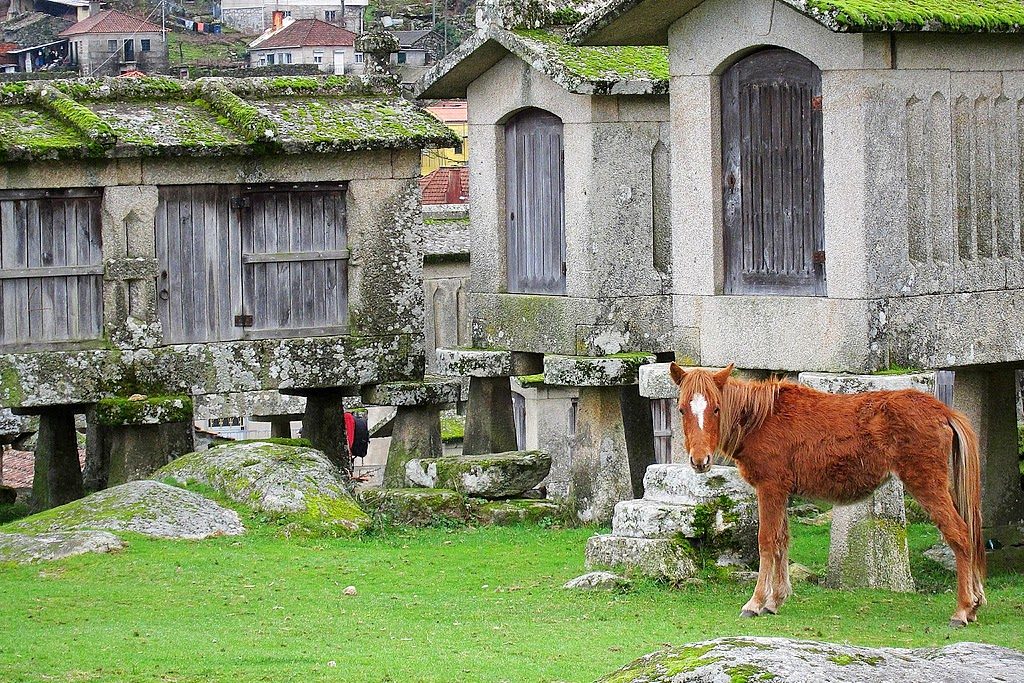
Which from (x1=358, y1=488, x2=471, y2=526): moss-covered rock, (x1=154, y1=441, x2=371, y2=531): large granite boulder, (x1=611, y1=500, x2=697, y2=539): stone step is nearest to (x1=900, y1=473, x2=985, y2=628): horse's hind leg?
(x1=611, y1=500, x2=697, y2=539): stone step

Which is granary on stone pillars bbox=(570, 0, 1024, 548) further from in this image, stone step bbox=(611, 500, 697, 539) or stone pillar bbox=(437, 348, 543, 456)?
stone pillar bbox=(437, 348, 543, 456)

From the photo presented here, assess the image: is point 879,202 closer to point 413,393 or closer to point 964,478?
point 964,478

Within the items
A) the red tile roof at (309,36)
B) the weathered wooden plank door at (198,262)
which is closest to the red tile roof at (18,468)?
the weathered wooden plank door at (198,262)

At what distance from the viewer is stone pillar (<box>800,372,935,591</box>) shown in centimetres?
1235

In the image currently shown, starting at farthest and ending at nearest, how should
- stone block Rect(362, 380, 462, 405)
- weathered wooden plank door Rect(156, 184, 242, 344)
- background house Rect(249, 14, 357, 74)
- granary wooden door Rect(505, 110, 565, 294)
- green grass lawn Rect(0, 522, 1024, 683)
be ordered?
background house Rect(249, 14, 357, 74) < stone block Rect(362, 380, 462, 405) < weathered wooden plank door Rect(156, 184, 242, 344) < granary wooden door Rect(505, 110, 565, 294) < green grass lawn Rect(0, 522, 1024, 683)

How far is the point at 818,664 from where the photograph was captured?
228 inches

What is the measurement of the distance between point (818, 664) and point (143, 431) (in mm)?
12625

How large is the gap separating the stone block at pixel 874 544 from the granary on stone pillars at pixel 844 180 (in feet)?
3.37

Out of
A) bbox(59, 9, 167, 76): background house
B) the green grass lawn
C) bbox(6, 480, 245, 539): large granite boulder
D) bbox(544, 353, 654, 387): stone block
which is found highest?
bbox(59, 9, 167, 76): background house

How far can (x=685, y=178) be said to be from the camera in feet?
43.4

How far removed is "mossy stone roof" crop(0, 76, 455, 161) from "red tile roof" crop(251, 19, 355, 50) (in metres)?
30.2

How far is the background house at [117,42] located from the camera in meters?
44.8

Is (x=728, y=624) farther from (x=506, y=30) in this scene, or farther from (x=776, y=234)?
(x=506, y=30)

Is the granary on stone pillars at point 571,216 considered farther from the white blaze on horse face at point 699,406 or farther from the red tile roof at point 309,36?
the red tile roof at point 309,36
